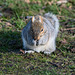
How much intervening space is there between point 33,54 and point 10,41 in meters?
0.95

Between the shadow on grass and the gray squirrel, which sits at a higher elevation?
the gray squirrel

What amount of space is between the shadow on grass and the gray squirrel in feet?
1.36

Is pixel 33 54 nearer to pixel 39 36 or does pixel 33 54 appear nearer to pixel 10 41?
pixel 39 36

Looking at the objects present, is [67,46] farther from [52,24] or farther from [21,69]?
[21,69]

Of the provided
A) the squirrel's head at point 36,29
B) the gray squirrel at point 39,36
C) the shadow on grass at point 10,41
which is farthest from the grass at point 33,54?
the squirrel's head at point 36,29

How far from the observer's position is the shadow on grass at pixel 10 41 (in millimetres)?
4679

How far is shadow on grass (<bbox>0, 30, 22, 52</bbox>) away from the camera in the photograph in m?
4.68

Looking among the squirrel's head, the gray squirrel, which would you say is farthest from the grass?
the squirrel's head

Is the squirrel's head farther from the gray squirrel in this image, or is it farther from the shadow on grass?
the shadow on grass

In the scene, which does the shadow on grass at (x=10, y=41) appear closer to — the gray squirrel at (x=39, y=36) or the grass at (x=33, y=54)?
the grass at (x=33, y=54)

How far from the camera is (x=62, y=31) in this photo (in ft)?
19.3

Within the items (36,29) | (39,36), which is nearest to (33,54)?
(39,36)

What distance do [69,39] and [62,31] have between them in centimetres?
61

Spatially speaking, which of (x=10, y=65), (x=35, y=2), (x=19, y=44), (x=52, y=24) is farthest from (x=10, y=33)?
(x=35, y=2)
